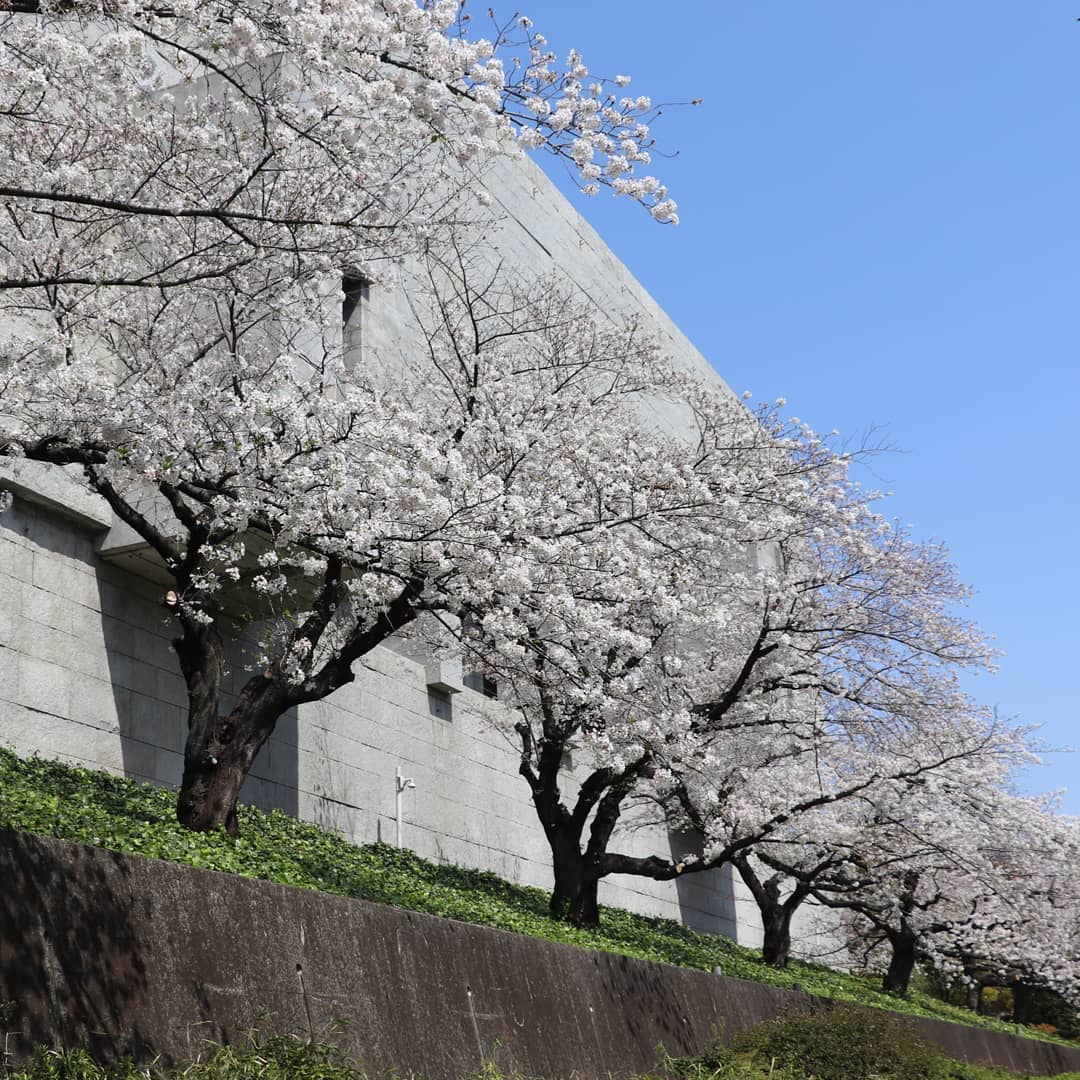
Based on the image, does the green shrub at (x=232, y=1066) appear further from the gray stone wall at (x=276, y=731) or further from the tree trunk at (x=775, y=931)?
the tree trunk at (x=775, y=931)

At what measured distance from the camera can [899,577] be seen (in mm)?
16500

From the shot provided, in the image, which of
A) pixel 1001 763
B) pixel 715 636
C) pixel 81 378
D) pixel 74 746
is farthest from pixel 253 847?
pixel 1001 763

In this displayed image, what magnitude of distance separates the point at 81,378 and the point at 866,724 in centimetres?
1195

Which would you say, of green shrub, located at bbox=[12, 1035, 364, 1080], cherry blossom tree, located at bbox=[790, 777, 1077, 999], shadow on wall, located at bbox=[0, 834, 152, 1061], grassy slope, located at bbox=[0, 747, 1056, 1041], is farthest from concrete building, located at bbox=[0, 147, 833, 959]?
green shrub, located at bbox=[12, 1035, 364, 1080]

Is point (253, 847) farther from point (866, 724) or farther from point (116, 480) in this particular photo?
point (866, 724)

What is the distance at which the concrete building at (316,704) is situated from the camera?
1188cm

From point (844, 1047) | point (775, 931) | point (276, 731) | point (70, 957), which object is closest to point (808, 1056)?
point (844, 1047)

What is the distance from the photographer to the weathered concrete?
543 cm

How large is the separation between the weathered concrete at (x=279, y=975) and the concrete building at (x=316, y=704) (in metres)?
4.96

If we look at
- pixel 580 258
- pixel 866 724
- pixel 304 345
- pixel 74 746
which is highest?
pixel 580 258

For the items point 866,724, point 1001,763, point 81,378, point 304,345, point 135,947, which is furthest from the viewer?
point 1001,763

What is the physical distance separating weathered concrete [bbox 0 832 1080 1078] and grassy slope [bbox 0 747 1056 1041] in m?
0.85

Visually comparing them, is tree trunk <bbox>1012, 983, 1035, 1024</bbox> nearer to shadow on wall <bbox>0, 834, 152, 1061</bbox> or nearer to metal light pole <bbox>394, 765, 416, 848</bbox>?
metal light pole <bbox>394, 765, 416, 848</bbox>

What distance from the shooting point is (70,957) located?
5.49 meters
